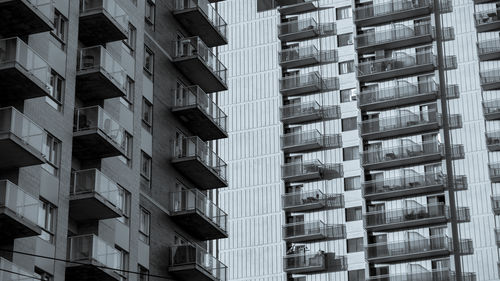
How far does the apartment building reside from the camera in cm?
4250

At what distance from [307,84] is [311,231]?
39.1 feet

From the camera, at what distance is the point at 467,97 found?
3339 inches

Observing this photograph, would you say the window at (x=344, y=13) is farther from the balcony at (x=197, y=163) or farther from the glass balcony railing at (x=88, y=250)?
the glass balcony railing at (x=88, y=250)

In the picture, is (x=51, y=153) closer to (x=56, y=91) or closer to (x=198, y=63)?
(x=56, y=91)

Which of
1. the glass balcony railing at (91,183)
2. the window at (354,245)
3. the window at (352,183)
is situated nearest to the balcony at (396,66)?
the window at (352,183)

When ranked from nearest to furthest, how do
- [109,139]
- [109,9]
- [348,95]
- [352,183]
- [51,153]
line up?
1. [51,153]
2. [109,139]
3. [109,9]
4. [352,183]
5. [348,95]

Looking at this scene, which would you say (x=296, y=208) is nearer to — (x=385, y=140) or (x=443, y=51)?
(x=385, y=140)

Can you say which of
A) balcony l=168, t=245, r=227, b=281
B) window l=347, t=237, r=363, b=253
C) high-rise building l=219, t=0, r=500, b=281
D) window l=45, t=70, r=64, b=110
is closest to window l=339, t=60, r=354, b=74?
high-rise building l=219, t=0, r=500, b=281

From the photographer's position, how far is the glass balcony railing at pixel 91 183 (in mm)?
46281

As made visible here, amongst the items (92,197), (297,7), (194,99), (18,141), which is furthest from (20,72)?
(297,7)

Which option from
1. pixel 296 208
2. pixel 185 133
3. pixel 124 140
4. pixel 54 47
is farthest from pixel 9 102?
pixel 296 208

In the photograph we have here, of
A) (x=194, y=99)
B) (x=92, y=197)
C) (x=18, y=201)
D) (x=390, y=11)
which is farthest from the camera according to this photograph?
(x=390, y=11)

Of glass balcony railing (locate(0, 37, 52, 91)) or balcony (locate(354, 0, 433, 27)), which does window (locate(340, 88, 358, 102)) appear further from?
glass balcony railing (locate(0, 37, 52, 91))

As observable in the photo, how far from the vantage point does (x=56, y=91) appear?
46.3m
